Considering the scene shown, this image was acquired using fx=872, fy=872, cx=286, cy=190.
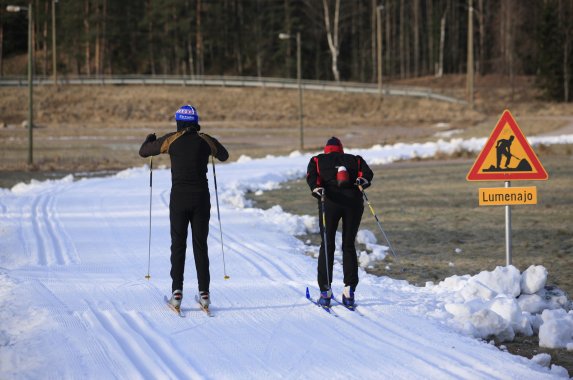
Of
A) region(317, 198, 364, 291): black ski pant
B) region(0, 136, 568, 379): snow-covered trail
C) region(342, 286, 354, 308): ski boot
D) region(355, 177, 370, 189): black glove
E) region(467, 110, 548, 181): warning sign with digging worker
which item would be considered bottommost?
region(0, 136, 568, 379): snow-covered trail

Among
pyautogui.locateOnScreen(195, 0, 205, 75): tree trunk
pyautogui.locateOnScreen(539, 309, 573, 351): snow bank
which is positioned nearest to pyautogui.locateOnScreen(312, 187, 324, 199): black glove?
pyautogui.locateOnScreen(539, 309, 573, 351): snow bank

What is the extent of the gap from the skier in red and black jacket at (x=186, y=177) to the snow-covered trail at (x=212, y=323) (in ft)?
2.16

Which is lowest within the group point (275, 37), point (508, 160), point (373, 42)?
point (508, 160)

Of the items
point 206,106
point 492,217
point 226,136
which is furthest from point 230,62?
point 492,217

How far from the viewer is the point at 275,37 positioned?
89.9m

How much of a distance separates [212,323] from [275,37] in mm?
83036

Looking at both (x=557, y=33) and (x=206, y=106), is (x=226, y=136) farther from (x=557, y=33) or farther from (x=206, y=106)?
(x=557, y=33)

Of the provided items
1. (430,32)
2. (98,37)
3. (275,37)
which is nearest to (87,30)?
(98,37)

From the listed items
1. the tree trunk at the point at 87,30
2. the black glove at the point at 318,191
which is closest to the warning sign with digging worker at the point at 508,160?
the black glove at the point at 318,191

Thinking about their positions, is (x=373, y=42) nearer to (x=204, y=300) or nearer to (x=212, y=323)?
(x=204, y=300)

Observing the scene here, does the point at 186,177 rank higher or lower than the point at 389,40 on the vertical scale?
lower

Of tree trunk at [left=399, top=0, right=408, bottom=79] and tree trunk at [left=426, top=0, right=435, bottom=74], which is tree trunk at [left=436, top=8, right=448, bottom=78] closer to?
tree trunk at [left=426, top=0, right=435, bottom=74]

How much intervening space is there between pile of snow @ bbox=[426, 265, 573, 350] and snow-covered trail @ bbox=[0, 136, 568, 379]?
1.03 feet

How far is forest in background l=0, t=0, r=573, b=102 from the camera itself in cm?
8494
